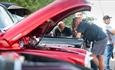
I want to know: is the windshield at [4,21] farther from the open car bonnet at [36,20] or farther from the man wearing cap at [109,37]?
the man wearing cap at [109,37]

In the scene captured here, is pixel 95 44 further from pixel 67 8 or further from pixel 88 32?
pixel 67 8

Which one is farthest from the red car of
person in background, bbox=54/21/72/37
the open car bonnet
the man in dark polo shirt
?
person in background, bbox=54/21/72/37

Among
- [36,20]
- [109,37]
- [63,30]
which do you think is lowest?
[109,37]

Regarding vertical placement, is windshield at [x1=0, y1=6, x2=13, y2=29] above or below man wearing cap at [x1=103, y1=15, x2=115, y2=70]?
above

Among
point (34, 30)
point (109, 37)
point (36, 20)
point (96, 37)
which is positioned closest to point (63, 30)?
point (109, 37)

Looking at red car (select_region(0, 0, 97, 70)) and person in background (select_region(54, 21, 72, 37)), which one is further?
person in background (select_region(54, 21, 72, 37))

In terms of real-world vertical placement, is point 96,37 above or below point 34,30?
below

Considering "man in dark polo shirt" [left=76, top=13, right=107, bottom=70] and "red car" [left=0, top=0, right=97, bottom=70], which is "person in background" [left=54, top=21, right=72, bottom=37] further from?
"red car" [left=0, top=0, right=97, bottom=70]

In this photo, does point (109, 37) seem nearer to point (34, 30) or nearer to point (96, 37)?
point (96, 37)

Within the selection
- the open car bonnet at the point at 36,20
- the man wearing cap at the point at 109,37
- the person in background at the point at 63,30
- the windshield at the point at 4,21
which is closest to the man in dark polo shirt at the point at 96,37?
the person in background at the point at 63,30

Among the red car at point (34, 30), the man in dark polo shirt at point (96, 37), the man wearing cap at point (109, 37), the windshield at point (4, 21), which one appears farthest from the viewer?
the man wearing cap at point (109, 37)

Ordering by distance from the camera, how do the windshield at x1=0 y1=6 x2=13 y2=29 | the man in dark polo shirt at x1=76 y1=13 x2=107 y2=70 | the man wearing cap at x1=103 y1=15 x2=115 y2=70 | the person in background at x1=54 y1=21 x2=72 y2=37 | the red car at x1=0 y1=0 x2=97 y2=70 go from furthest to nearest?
the man wearing cap at x1=103 y1=15 x2=115 y2=70, the person in background at x1=54 y1=21 x2=72 y2=37, the man in dark polo shirt at x1=76 y1=13 x2=107 y2=70, the windshield at x1=0 y1=6 x2=13 y2=29, the red car at x1=0 y1=0 x2=97 y2=70

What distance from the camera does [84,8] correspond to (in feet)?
16.6

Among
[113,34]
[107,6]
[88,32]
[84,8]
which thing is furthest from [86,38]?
[107,6]
